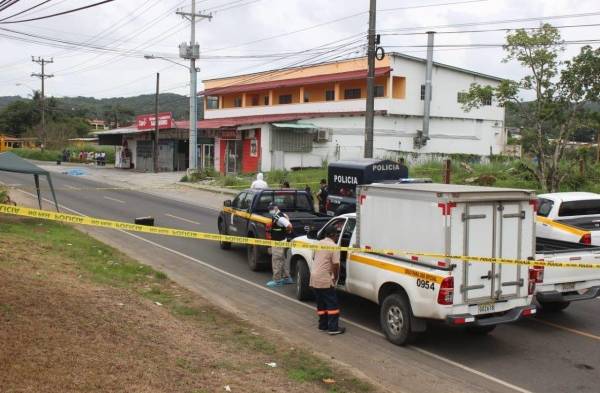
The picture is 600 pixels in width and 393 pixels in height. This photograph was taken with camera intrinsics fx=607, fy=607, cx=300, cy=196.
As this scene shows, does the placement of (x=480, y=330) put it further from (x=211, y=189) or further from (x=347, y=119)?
(x=347, y=119)

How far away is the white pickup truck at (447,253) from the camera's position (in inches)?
312

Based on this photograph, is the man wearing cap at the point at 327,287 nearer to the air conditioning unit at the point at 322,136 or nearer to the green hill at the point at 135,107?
the air conditioning unit at the point at 322,136

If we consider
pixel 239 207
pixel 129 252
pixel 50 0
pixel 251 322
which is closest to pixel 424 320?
pixel 251 322

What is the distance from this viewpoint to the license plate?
8.19 metres

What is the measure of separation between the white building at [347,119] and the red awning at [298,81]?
0.10 meters

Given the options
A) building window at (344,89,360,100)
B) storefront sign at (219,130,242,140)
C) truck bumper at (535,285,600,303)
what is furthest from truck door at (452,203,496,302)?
building window at (344,89,360,100)

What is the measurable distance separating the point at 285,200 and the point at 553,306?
645 cm

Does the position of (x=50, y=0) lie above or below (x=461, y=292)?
above

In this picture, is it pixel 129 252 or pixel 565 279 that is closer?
pixel 565 279

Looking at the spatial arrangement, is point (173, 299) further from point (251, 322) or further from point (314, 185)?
point (314, 185)

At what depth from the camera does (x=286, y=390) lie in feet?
20.7

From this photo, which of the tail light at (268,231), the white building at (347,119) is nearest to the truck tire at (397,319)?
the tail light at (268,231)

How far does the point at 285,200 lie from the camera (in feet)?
47.8

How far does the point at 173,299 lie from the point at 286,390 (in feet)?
14.3
